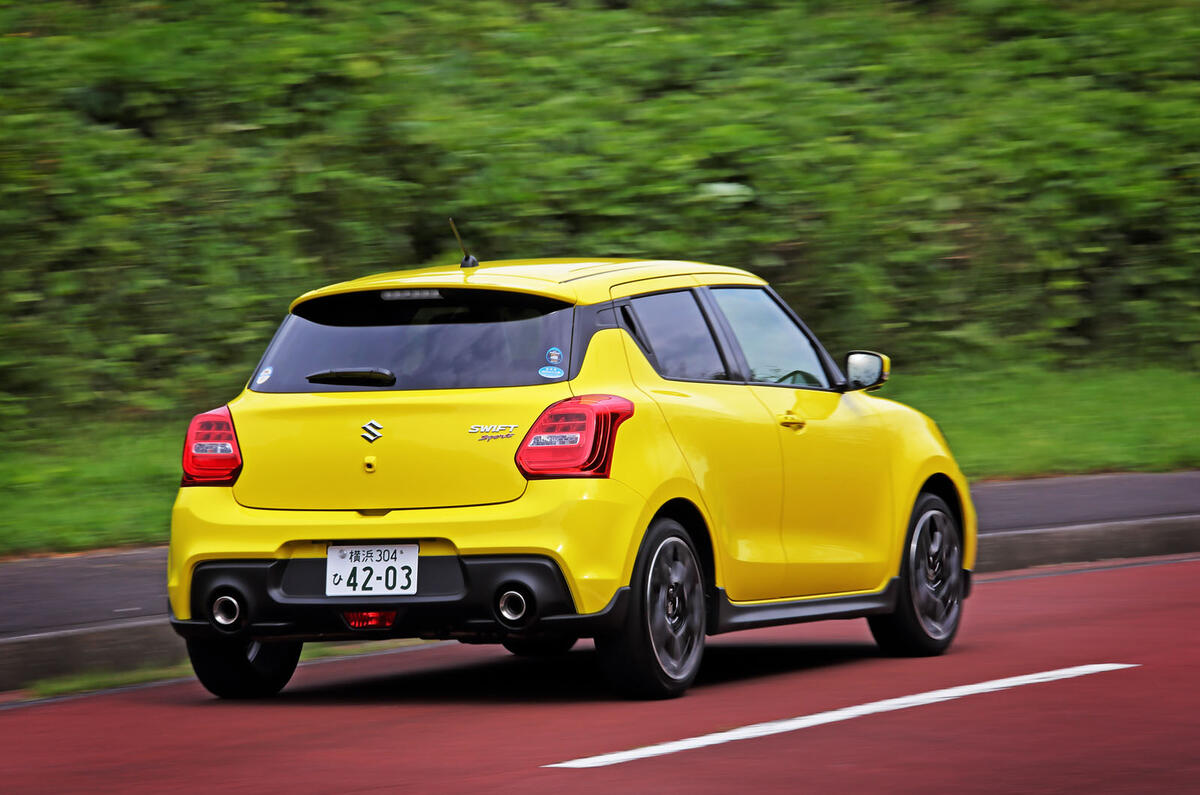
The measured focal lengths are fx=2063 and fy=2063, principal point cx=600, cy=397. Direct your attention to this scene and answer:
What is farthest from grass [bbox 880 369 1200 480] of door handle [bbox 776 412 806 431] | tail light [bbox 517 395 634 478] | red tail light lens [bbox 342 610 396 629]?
red tail light lens [bbox 342 610 396 629]

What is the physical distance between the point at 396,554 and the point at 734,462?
4.81 feet

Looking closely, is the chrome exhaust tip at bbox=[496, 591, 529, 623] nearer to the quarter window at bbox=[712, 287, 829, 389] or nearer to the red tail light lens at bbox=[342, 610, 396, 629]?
the red tail light lens at bbox=[342, 610, 396, 629]

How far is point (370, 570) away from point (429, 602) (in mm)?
264

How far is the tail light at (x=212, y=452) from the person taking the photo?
762cm

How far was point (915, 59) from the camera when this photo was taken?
23.1 m

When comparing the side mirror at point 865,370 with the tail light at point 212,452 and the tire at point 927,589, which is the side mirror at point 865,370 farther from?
the tail light at point 212,452

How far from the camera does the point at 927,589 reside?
30.5 feet

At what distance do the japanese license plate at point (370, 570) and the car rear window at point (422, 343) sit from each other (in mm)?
605

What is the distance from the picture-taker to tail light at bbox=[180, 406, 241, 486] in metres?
7.62

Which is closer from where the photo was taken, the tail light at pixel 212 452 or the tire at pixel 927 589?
the tail light at pixel 212 452

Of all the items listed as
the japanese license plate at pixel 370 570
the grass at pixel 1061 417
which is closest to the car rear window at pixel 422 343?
the japanese license plate at pixel 370 570

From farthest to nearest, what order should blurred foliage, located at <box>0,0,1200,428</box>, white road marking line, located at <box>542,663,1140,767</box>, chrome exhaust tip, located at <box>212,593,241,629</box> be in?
1. blurred foliage, located at <box>0,0,1200,428</box>
2. chrome exhaust tip, located at <box>212,593,241,629</box>
3. white road marking line, located at <box>542,663,1140,767</box>

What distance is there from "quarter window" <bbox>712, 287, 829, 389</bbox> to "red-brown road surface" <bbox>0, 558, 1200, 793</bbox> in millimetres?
1248

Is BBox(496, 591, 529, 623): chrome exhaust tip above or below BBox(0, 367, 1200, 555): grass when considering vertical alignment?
above
